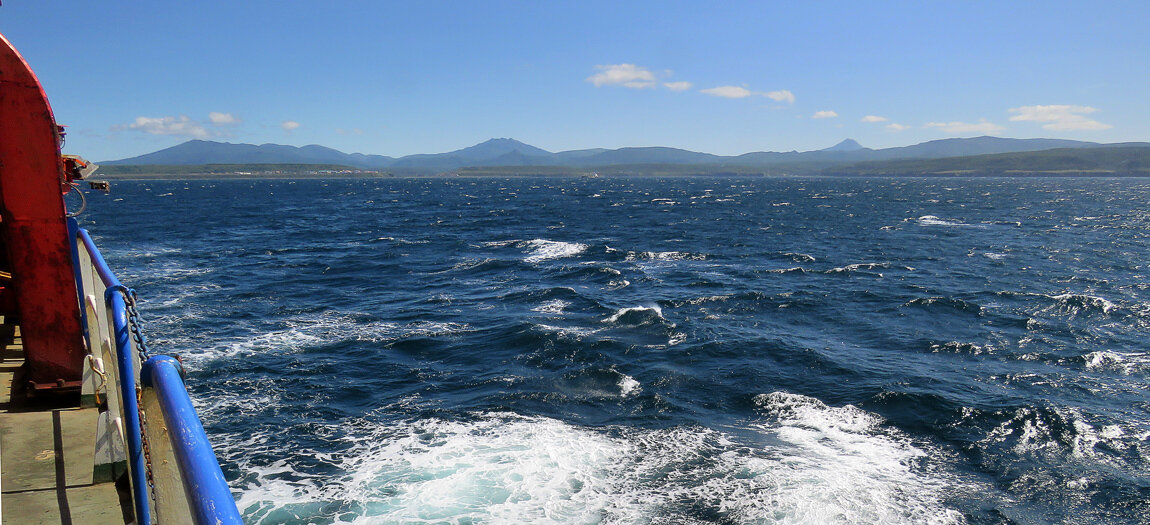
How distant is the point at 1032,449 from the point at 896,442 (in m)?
3.13

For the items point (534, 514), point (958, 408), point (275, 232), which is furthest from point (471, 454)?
point (275, 232)

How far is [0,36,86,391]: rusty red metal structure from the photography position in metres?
7.05

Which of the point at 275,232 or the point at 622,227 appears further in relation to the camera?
the point at 622,227

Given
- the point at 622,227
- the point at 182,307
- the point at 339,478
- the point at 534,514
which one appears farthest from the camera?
the point at 622,227

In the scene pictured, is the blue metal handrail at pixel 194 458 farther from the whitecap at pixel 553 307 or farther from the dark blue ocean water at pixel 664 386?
the whitecap at pixel 553 307

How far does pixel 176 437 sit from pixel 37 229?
24.0 feet

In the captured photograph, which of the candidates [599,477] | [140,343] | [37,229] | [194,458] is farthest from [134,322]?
[599,477]

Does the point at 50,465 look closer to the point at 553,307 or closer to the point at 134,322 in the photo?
the point at 134,322

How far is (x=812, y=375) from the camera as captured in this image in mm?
19641

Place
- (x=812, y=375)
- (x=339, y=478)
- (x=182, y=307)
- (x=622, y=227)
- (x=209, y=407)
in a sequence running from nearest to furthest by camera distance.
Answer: (x=339, y=478) < (x=209, y=407) < (x=812, y=375) < (x=182, y=307) < (x=622, y=227)

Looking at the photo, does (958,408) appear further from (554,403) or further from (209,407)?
(209,407)

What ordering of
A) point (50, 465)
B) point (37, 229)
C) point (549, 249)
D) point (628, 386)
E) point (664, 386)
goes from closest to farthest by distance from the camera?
point (50, 465), point (37, 229), point (628, 386), point (664, 386), point (549, 249)

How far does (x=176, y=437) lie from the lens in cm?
200

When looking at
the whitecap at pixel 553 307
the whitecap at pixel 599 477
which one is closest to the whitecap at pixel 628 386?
the whitecap at pixel 599 477
